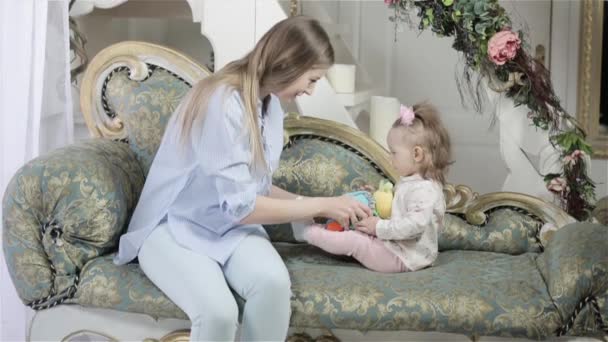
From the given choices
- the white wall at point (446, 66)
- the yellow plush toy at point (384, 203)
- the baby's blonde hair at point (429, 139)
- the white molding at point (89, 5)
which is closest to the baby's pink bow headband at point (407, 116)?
the baby's blonde hair at point (429, 139)

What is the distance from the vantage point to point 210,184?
7.17 ft

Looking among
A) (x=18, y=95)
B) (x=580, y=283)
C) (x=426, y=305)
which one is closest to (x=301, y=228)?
(x=426, y=305)

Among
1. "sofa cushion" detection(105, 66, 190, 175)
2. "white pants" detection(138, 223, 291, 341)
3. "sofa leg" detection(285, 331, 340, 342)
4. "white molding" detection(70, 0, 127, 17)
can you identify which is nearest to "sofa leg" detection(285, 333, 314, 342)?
"sofa leg" detection(285, 331, 340, 342)

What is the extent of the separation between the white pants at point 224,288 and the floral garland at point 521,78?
100cm

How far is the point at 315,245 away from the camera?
2.48 metres

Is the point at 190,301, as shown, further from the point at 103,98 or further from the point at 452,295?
the point at 103,98

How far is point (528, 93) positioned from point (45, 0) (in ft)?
5.18

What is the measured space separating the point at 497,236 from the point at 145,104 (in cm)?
120

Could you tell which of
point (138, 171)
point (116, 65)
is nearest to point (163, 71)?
point (116, 65)

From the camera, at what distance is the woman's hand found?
217 cm

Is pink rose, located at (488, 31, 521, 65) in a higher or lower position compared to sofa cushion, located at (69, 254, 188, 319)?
higher

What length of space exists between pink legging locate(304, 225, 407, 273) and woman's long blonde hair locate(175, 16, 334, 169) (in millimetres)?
340

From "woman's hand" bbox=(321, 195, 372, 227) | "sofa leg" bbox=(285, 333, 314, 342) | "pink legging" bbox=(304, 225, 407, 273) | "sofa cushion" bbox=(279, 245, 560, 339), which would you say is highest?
"woman's hand" bbox=(321, 195, 372, 227)

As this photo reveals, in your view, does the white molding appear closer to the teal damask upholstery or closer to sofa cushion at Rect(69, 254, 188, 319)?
the teal damask upholstery
